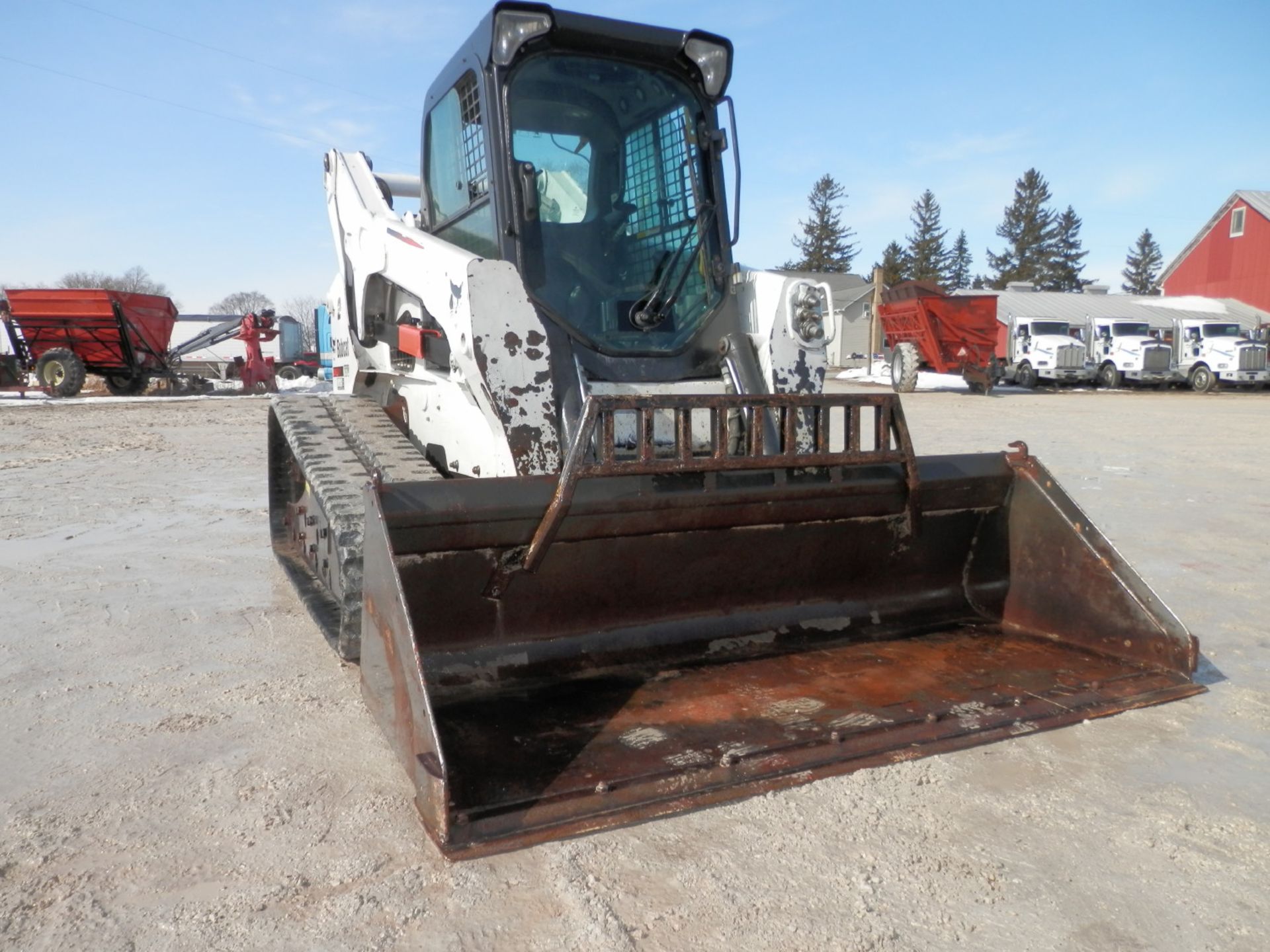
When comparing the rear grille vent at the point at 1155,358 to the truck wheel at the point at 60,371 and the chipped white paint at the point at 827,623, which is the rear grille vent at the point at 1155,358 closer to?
the truck wheel at the point at 60,371

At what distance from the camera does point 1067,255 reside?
70250 mm

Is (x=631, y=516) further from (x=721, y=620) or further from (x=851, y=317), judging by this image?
(x=851, y=317)

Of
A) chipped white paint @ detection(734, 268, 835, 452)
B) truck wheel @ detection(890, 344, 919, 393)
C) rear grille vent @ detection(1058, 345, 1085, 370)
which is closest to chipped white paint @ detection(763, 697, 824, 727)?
chipped white paint @ detection(734, 268, 835, 452)

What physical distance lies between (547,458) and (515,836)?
141cm

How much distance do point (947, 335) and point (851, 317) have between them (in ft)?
71.0

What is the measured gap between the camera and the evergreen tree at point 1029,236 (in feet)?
226

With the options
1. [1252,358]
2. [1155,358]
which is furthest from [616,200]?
[1252,358]

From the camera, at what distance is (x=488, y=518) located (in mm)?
2959

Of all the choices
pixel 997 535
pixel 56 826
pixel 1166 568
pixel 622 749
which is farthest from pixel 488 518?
pixel 1166 568

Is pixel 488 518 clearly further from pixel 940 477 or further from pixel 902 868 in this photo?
pixel 940 477

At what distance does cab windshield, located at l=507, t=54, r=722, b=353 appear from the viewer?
3.87 m

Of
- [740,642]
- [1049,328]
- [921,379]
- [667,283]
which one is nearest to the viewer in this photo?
[740,642]

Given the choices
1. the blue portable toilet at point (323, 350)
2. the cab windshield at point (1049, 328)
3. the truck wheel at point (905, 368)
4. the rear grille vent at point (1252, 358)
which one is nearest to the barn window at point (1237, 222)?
the rear grille vent at point (1252, 358)

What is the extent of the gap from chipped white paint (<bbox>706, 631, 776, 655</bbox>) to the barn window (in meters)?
44.2
